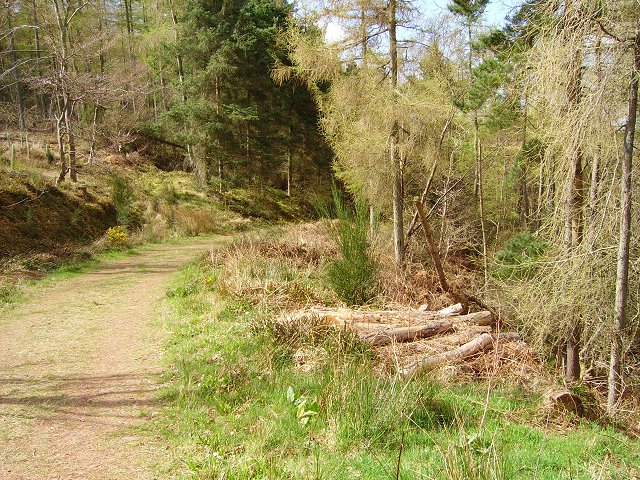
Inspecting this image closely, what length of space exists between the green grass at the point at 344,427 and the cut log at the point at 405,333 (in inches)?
19.4

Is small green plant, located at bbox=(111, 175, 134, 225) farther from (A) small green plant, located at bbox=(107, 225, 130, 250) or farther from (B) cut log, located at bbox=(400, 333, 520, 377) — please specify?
(B) cut log, located at bbox=(400, 333, 520, 377)

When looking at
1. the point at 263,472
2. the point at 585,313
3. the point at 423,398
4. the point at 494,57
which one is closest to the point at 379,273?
the point at 585,313

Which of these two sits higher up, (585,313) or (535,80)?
(535,80)

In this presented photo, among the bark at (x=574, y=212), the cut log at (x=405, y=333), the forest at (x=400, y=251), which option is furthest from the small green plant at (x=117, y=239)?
the bark at (x=574, y=212)

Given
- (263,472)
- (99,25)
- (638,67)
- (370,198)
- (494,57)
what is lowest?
(263,472)

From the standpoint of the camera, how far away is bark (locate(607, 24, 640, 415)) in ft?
14.7

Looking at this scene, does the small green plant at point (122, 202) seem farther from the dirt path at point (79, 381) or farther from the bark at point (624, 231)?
the bark at point (624, 231)

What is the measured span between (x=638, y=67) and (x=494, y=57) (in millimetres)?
13454

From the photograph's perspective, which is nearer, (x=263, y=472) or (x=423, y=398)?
(x=263, y=472)

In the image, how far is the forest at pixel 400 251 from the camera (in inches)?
158

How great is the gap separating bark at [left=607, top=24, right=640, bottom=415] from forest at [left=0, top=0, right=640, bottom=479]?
0.02 m

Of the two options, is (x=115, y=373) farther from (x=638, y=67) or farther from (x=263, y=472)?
(x=638, y=67)

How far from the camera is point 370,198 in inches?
A: 519

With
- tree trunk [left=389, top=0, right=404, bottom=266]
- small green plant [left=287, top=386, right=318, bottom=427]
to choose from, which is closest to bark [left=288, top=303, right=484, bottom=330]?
small green plant [left=287, top=386, right=318, bottom=427]
